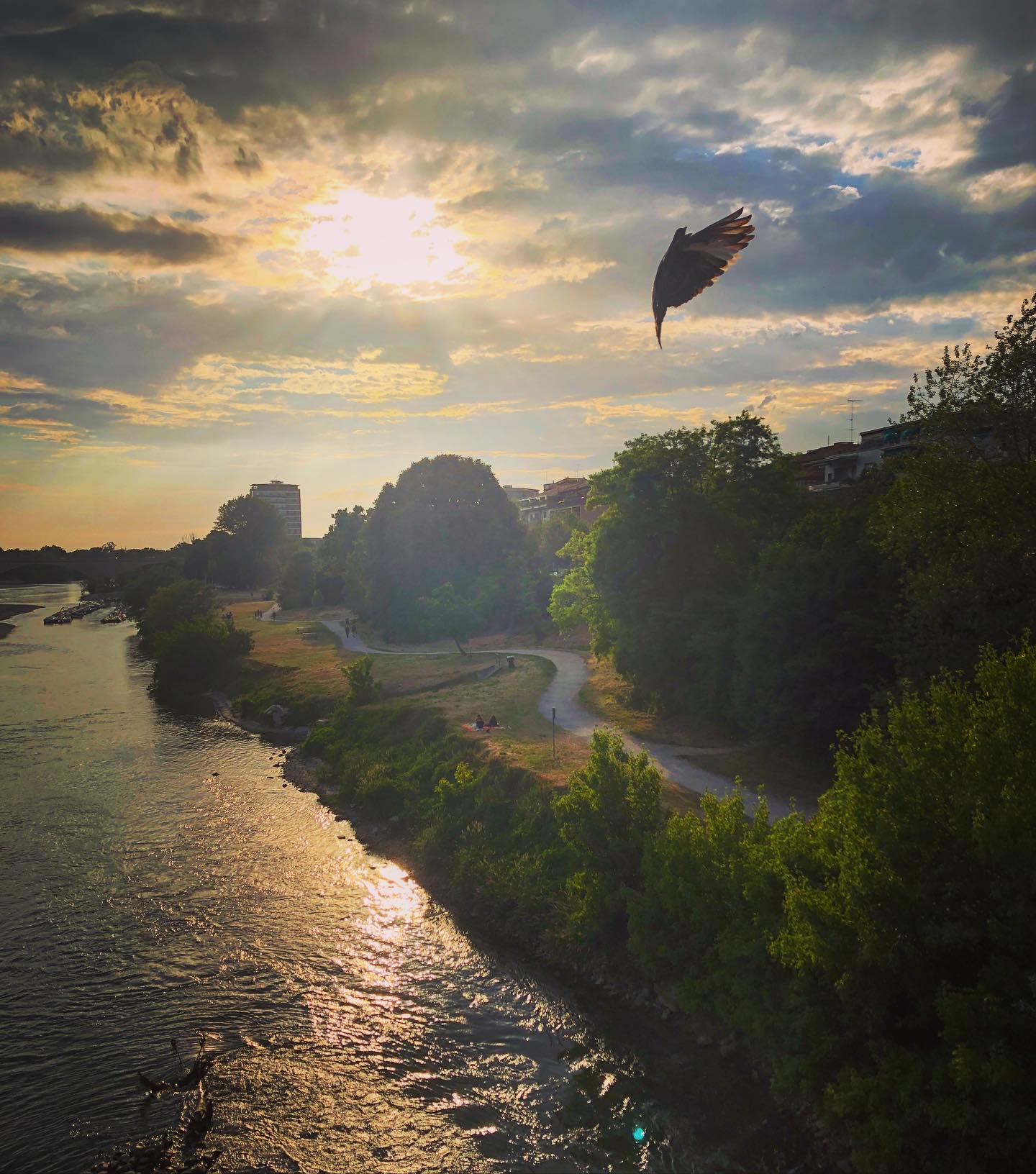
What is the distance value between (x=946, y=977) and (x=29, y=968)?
69.1 ft

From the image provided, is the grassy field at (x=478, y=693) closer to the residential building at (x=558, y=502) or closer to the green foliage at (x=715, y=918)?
the green foliage at (x=715, y=918)

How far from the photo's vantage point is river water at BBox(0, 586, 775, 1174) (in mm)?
14664

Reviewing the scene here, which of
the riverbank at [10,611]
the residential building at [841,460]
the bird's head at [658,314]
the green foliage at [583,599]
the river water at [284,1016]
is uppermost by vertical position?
the residential building at [841,460]

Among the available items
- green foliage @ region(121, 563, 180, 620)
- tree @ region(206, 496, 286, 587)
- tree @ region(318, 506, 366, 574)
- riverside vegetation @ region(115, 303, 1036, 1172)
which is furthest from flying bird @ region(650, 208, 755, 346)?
tree @ region(206, 496, 286, 587)

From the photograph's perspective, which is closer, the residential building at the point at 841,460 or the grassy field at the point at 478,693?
the grassy field at the point at 478,693

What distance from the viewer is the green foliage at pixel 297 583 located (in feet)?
371

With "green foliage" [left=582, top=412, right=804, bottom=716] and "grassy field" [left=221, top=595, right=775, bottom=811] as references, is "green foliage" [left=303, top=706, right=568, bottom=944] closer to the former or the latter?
"grassy field" [left=221, top=595, right=775, bottom=811]

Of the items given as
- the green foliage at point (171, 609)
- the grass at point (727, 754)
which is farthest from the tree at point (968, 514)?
the green foliage at point (171, 609)

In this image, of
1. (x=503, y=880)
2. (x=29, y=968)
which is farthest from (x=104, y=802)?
(x=503, y=880)

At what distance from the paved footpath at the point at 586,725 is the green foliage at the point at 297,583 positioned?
5349 centimetres

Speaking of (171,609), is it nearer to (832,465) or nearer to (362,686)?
(362,686)

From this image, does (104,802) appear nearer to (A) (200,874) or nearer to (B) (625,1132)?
(A) (200,874)

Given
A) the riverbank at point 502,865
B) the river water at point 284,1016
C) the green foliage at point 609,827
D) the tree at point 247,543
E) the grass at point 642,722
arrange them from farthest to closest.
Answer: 1. the tree at point 247,543
2. the grass at point 642,722
3. the green foliage at point 609,827
4. the riverbank at point 502,865
5. the river water at point 284,1016

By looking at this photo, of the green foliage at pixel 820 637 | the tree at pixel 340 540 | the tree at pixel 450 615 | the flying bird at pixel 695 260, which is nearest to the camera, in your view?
the flying bird at pixel 695 260
